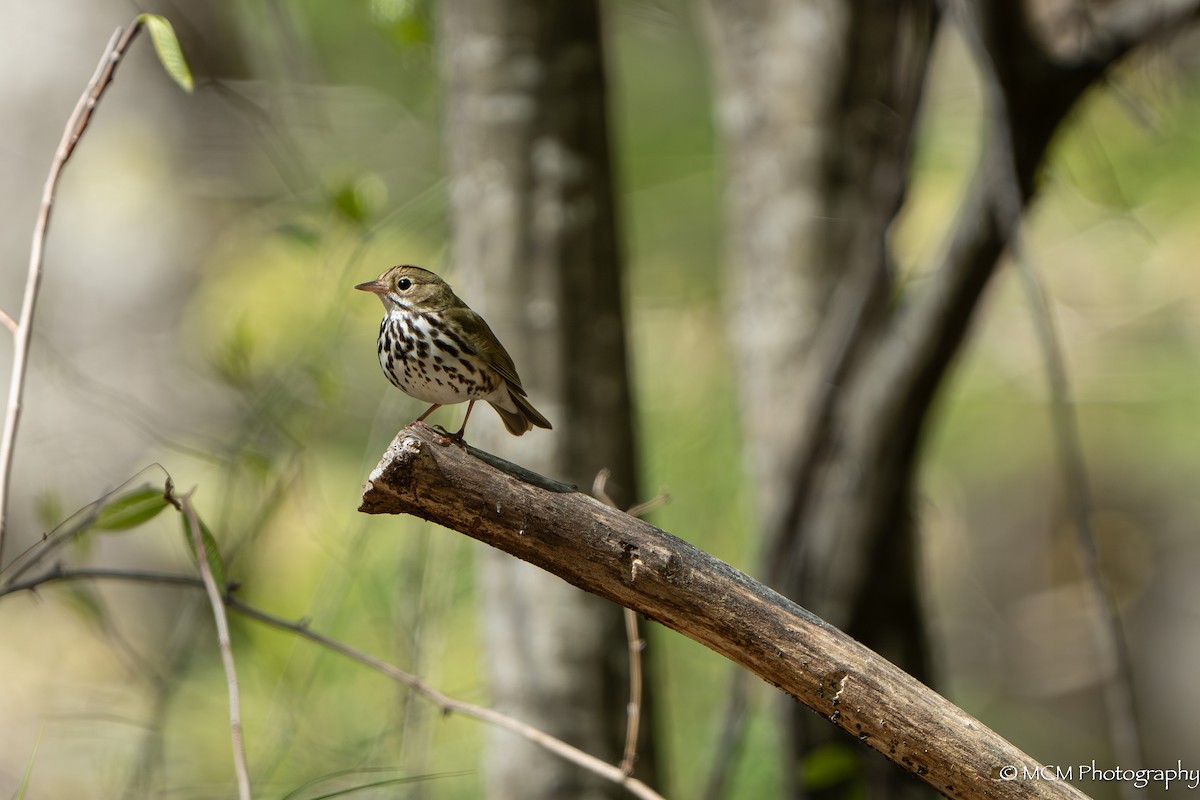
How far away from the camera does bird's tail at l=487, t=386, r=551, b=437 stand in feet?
7.30

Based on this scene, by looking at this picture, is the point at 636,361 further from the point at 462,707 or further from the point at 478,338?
the point at 462,707

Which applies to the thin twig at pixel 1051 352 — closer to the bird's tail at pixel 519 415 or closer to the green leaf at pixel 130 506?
the bird's tail at pixel 519 415

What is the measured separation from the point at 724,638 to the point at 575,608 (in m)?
1.11

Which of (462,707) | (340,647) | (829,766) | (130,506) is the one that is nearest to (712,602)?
(462,707)

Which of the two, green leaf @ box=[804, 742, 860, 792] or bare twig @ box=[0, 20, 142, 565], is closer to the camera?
bare twig @ box=[0, 20, 142, 565]

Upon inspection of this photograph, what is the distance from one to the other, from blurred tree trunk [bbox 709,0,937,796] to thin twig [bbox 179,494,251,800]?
1623 millimetres

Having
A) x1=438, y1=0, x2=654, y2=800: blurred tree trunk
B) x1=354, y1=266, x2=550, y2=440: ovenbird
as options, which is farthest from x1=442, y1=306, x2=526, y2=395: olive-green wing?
x1=438, y1=0, x2=654, y2=800: blurred tree trunk

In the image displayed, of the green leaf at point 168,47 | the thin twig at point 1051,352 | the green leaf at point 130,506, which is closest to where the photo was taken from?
the green leaf at point 168,47

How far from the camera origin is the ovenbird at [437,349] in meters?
2.09

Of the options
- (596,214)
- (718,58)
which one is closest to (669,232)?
(718,58)

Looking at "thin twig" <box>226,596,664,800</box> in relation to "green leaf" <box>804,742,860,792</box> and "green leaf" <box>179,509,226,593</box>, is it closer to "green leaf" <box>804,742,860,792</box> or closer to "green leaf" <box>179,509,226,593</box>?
"green leaf" <box>179,509,226,593</box>

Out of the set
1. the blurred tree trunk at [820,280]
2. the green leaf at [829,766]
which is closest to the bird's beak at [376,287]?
the blurred tree trunk at [820,280]

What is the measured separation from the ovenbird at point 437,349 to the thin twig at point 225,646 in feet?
1.72

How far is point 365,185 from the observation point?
10.6 ft
